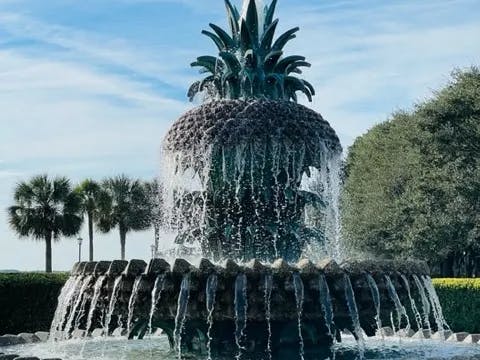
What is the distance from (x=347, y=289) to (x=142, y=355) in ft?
10.5

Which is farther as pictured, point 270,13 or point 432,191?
point 432,191

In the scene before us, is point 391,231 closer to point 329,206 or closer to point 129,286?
point 329,206

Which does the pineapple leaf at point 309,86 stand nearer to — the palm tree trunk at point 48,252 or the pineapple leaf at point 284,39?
the pineapple leaf at point 284,39

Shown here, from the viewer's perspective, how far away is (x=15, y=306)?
63.1ft

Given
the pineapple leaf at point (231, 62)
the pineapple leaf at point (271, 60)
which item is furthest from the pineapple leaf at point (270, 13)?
the pineapple leaf at point (231, 62)

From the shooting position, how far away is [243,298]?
8.95 meters

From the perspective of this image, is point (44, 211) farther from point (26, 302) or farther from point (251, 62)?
point (251, 62)

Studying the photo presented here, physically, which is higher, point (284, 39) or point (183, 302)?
point (284, 39)

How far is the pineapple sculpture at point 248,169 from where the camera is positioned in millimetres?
10727

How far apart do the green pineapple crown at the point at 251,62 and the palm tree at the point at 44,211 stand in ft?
99.4

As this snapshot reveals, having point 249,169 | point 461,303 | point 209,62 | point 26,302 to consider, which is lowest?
point 461,303

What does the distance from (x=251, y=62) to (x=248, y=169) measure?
6.16 ft

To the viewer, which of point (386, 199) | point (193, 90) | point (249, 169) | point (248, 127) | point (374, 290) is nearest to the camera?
point (374, 290)

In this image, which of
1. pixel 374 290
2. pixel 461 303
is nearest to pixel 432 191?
pixel 461 303
